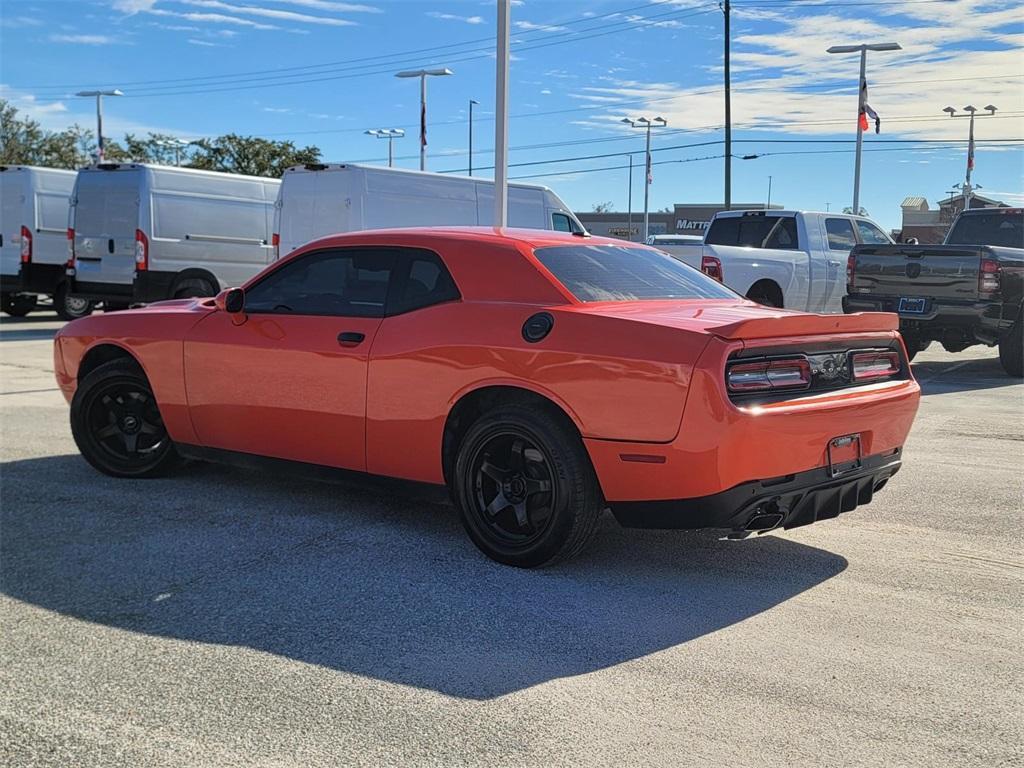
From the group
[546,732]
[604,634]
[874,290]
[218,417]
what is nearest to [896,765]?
[546,732]

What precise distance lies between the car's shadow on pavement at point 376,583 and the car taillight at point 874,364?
34.7 inches

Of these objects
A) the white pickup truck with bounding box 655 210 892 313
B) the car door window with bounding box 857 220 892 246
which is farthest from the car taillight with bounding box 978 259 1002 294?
the car door window with bounding box 857 220 892 246

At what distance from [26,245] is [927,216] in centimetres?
8302

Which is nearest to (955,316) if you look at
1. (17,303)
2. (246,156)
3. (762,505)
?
(762,505)

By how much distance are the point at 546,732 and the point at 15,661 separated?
1871mm

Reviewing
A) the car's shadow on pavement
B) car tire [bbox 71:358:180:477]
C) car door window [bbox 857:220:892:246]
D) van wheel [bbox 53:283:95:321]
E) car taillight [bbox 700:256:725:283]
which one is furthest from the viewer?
van wheel [bbox 53:283:95:321]

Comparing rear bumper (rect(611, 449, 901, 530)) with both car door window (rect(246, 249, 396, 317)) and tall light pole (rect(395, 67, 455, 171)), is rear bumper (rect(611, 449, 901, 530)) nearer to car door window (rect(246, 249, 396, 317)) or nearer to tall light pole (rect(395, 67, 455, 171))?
car door window (rect(246, 249, 396, 317))

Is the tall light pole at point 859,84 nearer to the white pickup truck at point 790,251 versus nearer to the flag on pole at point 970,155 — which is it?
the white pickup truck at point 790,251

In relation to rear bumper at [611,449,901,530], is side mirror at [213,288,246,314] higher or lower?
higher

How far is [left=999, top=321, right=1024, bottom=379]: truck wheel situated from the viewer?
11836mm

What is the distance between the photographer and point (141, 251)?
15727 mm

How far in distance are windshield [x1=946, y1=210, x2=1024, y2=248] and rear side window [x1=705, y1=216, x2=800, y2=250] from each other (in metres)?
2.15

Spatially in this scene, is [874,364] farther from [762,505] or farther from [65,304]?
[65,304]

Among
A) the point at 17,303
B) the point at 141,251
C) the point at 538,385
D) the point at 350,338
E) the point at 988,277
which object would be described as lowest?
the point at 17,303
